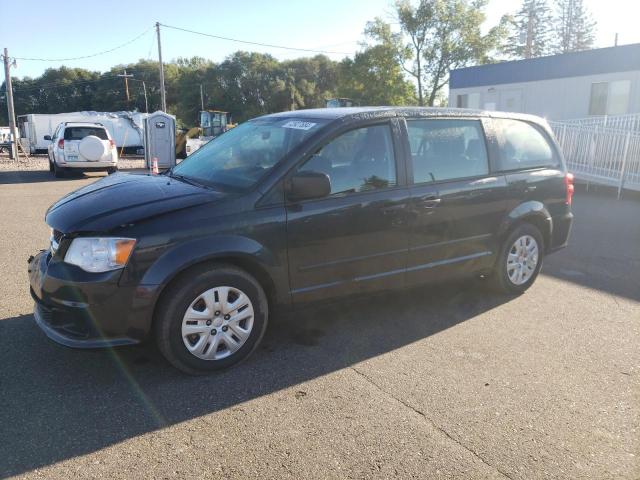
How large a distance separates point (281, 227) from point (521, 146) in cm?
285

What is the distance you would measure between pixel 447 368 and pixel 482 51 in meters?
39.9

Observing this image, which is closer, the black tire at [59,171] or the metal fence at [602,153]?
the metal fence at [602,153]

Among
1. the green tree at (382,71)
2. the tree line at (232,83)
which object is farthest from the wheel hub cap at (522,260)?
the tree line at (232,83)

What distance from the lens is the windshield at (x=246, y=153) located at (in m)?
3.80

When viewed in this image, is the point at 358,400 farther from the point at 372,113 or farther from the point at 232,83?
the point at 232,83

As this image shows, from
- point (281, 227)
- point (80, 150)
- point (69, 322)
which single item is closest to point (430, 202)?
point (281, 227)

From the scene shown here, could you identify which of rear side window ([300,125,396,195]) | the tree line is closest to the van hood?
rear side window ([300,125,396,195])

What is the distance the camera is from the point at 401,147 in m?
4.19

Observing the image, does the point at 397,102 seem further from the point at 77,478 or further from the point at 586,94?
the point at 77,478

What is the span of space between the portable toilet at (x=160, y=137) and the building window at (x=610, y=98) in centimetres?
1581

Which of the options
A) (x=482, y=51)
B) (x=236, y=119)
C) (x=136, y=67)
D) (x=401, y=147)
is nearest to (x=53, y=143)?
(x=401, y=147)

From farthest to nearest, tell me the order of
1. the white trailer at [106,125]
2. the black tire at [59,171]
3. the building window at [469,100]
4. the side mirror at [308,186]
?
the white trailer at [106,125], the building window at [469,100], the black tire at [59,171], the side mirror at [308,186]

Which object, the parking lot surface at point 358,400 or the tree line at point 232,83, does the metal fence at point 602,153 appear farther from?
the tree line at point 232,83

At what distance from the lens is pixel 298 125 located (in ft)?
13.4
